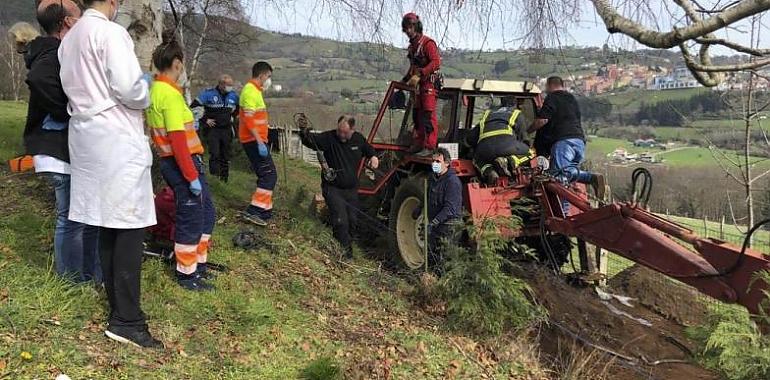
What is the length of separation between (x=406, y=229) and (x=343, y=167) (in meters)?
1.01

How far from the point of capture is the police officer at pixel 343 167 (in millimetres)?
7121

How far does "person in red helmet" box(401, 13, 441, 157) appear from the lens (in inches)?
271

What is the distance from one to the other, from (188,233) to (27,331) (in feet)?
4.66

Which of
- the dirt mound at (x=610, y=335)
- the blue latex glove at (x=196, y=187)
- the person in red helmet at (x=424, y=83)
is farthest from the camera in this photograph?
the person in red helmet at (x=424, y=83)

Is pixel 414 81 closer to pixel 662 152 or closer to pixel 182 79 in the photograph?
pixel 182 79

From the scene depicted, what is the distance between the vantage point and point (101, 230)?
11.4ft

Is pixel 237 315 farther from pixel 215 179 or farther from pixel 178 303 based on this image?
pixel 215 179

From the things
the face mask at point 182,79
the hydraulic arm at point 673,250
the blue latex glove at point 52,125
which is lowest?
the hydraulic arm at point 673,250

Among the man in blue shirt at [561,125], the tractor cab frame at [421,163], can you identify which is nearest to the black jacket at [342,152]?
the tractor cab frame at [421,163]

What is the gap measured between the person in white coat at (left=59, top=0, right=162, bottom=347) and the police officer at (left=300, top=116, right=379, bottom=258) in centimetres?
364

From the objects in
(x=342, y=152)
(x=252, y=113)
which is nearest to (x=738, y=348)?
(x=342, y=152)

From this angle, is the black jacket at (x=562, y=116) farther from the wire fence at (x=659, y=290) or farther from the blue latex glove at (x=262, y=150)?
the blue latex glove at (x=262, y=150)

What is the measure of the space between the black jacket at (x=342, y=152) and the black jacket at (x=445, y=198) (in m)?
1.21

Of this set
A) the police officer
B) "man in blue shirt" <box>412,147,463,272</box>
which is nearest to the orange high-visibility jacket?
the police officer
